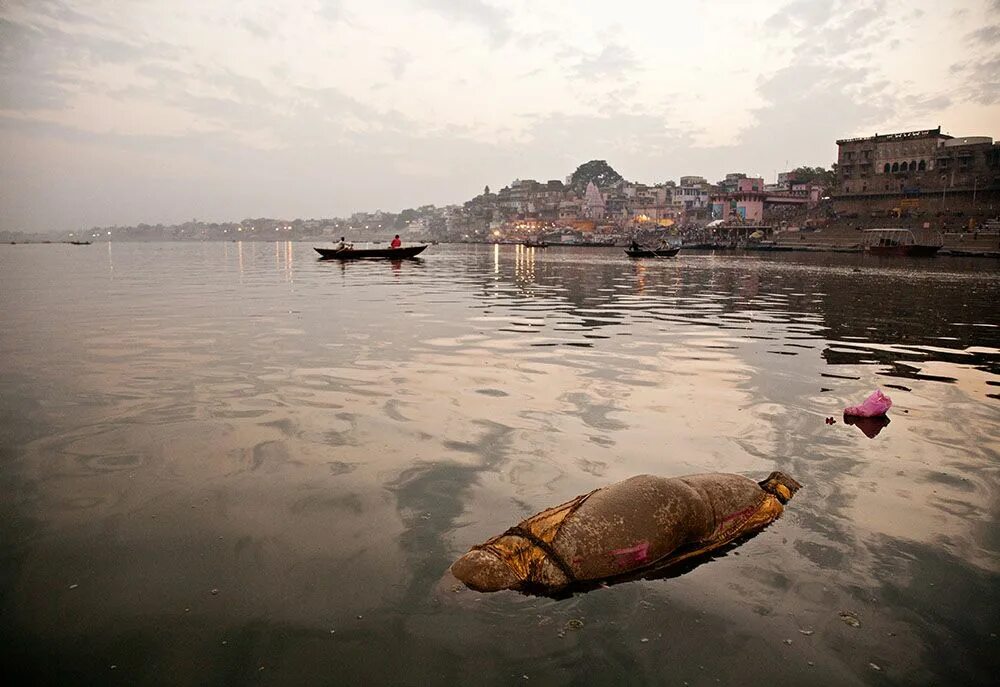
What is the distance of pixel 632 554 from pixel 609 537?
0.21m

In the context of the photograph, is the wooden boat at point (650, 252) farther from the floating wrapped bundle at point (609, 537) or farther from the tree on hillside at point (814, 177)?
the tree on hillside at point (814, 177)

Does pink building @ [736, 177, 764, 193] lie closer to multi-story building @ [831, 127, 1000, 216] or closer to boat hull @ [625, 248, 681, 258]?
multi-story building @ [831, 127, 1000, 216]

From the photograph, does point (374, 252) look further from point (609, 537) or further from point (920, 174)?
point (920, 174)

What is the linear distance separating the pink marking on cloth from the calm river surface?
0.24m

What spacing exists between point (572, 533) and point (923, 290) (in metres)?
30.1

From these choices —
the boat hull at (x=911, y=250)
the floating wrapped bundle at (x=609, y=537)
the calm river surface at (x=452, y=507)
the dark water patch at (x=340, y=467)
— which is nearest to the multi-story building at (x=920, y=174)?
the boat hull at (x=911, y=250)

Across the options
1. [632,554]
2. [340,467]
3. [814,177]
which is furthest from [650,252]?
[814,177]

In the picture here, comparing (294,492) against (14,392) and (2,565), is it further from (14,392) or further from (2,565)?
(14,392)

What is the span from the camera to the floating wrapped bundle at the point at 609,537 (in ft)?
13.2

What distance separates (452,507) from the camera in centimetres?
517

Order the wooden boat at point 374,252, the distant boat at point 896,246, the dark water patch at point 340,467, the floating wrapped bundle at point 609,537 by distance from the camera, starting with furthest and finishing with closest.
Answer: the distant boat at point 896,246, the wooden boat at point 374,252, the dark water patch at point 340,467, the floating wrapped bundle at point 609,537

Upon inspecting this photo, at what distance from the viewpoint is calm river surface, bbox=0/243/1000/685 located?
11.1 ft

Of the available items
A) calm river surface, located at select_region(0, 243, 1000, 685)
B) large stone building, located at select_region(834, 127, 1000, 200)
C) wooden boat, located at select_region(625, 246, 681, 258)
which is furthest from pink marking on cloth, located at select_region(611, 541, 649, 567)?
large stone building, located at select_region(834, 127, 1000, 200)

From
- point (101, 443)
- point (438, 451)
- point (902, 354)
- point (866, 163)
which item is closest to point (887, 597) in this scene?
point (438, 451)
